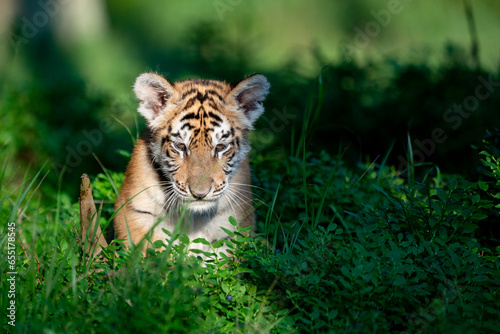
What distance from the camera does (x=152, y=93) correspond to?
13.2 feet

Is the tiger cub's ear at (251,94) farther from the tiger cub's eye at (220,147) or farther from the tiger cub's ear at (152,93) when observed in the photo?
the tiger cub's ear at (152,93)

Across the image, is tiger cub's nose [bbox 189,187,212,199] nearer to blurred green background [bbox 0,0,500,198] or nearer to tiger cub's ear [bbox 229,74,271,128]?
tiger cub's ear [bbox 229,74,271,128]

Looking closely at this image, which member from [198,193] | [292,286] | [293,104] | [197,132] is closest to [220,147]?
[197,132]

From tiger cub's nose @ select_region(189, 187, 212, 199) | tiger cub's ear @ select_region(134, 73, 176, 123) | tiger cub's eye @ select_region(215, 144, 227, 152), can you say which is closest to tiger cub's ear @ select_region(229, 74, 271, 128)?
tiger cub's eye @ select_region(215, 144, 227, 152)

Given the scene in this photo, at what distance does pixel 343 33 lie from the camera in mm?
12594

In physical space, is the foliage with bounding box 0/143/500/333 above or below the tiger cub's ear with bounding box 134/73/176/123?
below

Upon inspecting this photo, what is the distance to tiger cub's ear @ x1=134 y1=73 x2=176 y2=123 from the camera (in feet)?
12.9

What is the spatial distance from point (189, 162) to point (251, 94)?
2.41ft

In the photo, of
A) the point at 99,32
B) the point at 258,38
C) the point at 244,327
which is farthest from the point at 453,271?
the point at 99,32

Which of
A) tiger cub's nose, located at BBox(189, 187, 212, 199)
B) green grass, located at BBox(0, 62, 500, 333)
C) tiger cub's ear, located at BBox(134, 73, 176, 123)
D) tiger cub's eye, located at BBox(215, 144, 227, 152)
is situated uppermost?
tiger cub's ear, located at BBox(134, 73, 176, 123)

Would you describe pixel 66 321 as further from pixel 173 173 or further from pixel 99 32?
pixel 99 32

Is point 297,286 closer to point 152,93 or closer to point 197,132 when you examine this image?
point 197,132

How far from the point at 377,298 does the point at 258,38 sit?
8508 millimetres

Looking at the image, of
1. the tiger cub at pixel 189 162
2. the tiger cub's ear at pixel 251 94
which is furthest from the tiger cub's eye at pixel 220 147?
the tiger cub's ear at pixel 251 94
